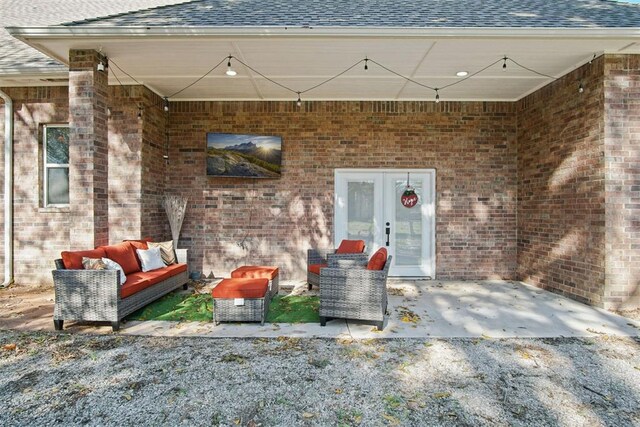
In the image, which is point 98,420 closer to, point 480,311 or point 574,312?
point 480,311

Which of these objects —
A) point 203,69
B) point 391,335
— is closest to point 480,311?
point 391,335

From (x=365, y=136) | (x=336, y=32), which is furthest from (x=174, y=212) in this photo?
(x=336, y=32)

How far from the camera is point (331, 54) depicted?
474 cm

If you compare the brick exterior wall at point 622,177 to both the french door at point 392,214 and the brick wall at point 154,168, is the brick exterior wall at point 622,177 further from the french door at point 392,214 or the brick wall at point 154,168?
the brick wall at point 154,168

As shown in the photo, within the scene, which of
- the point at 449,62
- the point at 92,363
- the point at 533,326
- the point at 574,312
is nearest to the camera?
the point at 92,363

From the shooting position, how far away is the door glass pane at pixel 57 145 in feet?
20.2

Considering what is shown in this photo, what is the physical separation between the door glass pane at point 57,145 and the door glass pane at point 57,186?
17 cm

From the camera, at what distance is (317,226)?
263 inches

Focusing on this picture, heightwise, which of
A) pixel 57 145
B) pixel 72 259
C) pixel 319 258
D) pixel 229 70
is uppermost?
pixel 229 70

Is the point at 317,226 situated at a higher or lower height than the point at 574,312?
higher

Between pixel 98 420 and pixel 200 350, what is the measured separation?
1.17 m

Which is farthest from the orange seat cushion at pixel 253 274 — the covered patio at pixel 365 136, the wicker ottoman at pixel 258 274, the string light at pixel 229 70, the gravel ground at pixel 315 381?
the string light at pixel 229 70

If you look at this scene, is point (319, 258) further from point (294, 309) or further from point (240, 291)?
point (240, 291)

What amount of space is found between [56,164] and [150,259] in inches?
113
